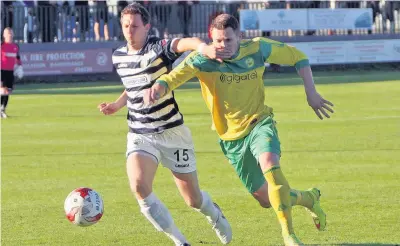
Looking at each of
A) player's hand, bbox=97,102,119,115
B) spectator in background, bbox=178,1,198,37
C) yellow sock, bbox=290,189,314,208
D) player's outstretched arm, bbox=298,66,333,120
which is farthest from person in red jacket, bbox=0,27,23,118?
player's outstretched arm, bbox=298,66,333,120

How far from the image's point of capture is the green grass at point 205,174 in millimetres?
10180

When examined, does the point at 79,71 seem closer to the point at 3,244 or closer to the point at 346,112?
the point at 346,112

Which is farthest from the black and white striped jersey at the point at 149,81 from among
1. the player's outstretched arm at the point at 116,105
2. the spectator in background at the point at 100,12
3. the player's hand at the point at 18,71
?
the spectator in background at the point at 100,12

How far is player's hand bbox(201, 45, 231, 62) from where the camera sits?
872 cm

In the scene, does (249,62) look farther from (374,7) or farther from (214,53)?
(374,7)

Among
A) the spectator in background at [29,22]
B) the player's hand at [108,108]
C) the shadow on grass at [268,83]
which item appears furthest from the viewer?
the spectator in background at [29,22]

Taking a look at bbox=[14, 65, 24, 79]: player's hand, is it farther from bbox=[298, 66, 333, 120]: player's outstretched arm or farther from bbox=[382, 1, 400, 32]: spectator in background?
bbox=[382, 1, 400, 32]: spectator in background

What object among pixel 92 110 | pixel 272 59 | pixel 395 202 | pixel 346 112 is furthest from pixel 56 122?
pixel 272 59

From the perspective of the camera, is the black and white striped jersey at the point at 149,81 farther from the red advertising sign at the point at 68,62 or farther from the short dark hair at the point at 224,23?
the red advertising sign at the point at 68,62

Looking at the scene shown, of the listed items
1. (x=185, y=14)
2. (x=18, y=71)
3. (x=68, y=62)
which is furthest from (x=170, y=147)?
(x=185, y=14)

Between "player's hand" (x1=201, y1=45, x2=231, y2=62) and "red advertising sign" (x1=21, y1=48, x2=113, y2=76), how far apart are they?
28.1m

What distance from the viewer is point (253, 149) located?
9.09 m

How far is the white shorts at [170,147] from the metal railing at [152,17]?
28.2 meters

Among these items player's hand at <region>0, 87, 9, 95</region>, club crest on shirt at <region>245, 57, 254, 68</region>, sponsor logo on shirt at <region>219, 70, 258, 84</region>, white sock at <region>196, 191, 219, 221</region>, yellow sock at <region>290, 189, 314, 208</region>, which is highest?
club crest on shirt at <region>245, 57, 254, 68</region>
